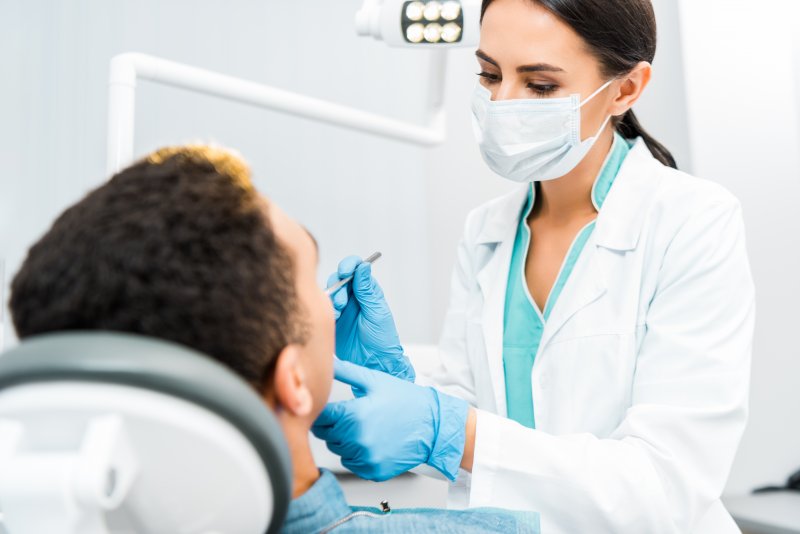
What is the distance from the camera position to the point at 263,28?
2.19 meters

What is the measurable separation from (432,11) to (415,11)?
0.13 ft

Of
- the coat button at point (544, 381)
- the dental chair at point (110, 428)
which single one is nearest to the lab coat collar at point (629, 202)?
the coat button at point (544, 381)

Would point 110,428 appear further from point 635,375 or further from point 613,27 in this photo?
point 613,27

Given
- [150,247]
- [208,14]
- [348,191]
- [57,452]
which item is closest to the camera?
[57,452]

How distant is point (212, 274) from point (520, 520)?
1.62 feet

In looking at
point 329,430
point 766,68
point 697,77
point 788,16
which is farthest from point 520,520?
point 788,16

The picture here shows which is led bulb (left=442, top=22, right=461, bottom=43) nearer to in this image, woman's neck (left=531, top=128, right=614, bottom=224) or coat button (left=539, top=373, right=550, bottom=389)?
woman's neck (left=531, top=128, right=614, bottom=224)

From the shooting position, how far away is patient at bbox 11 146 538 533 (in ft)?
1.92

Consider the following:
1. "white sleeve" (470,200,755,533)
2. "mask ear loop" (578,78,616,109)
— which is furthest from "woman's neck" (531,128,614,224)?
"white sleeve" (470,200,755,533)

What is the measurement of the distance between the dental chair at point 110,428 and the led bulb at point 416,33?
4.32ft

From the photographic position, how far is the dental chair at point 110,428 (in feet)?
1.53

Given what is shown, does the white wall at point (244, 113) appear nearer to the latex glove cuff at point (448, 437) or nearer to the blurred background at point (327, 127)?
the blurred background at point (327, 127)

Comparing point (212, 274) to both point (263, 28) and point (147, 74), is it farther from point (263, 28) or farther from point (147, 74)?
point (263, 28)

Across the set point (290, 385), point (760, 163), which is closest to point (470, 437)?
point (290, 385)
